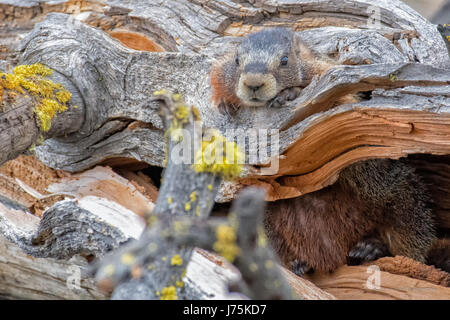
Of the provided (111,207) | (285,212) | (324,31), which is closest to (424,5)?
(324,31)

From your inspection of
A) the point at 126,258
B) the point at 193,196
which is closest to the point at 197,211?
the point at 193,196

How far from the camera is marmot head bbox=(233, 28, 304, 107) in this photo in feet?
11.7

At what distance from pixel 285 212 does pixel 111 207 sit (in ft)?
5.49

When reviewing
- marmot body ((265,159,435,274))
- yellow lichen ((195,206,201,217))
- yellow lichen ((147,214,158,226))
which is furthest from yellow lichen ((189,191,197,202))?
marmot body ((265,159,435,274))

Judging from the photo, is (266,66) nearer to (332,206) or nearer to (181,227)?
(332,206)

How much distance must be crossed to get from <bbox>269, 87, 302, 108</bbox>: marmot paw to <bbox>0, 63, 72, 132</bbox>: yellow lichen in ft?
5.10

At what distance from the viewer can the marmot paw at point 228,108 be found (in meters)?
3.80

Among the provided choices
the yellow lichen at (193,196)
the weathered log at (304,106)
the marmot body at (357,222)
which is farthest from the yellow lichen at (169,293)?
the marmot body at (357,222)

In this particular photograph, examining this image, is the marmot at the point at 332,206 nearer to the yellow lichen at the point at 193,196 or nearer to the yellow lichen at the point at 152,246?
the yellow lichen at the point at 193,196

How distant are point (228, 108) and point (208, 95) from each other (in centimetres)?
23

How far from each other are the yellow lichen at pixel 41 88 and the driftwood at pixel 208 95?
0.18 feet
